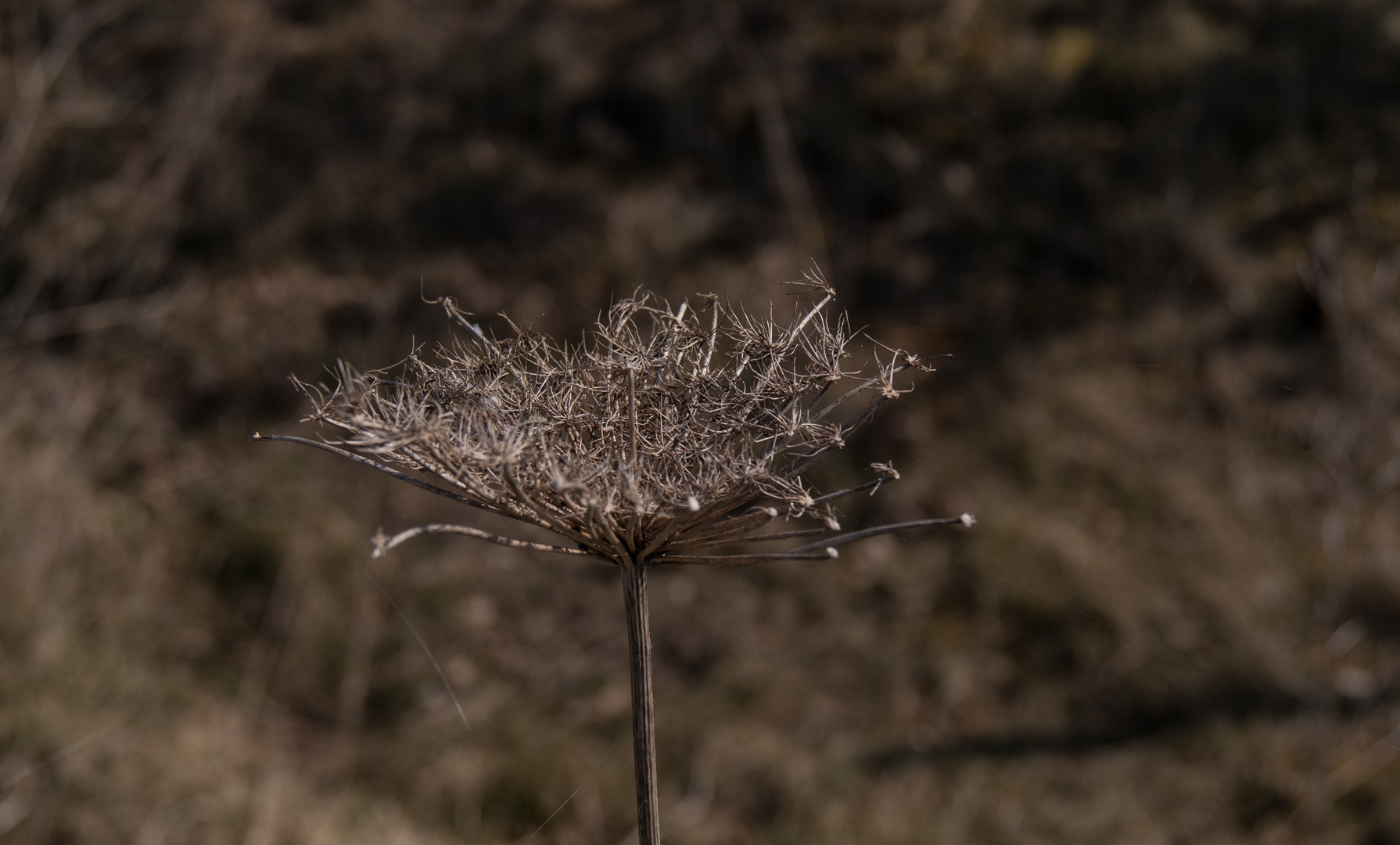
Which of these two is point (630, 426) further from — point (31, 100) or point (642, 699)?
point (31, 100)

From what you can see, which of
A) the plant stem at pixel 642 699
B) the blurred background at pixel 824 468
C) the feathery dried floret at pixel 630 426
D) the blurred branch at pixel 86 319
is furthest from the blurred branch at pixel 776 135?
the plant stem at pixel 642 699

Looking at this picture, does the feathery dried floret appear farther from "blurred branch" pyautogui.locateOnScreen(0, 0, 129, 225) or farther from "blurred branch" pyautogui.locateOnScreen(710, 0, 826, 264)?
"blurred branch" pyautogui.locateOnScreen(0, 0, 129, 225)

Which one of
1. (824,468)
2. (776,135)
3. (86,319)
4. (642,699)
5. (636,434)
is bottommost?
(642,699)

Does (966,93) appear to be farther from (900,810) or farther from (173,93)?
(173,93)

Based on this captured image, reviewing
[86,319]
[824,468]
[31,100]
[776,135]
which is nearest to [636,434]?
[824,468]

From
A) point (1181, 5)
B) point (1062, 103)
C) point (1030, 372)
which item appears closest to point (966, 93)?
point (1062, 103)

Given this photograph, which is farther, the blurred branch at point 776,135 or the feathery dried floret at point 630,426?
the blurred branch at point 776,135

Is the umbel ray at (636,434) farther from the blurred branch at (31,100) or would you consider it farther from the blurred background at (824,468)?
the blurred branch at (31,100)
